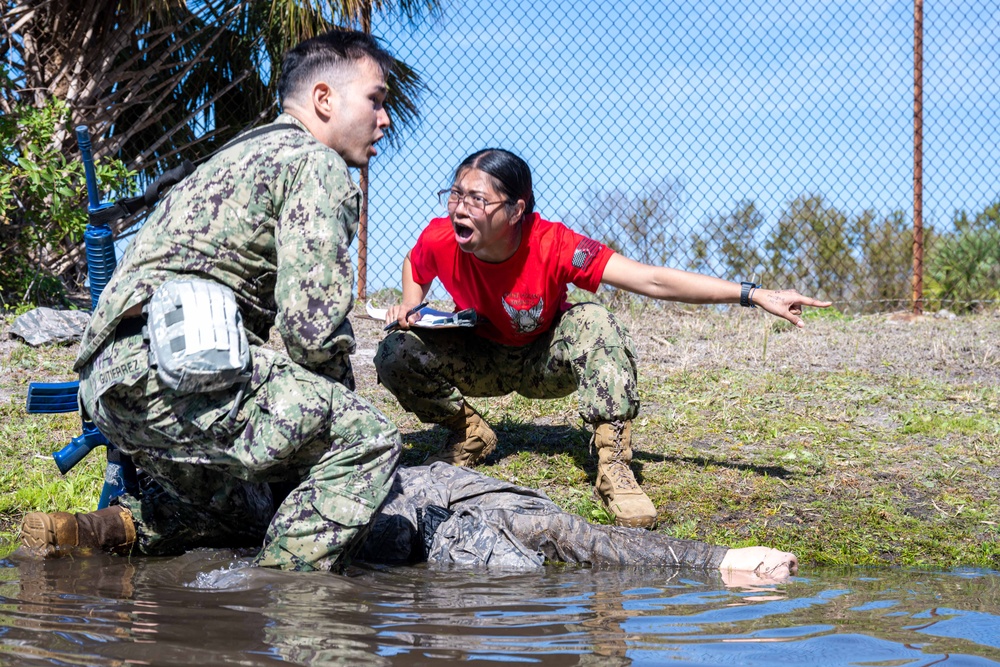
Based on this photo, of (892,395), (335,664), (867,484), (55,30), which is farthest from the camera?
(55,30)

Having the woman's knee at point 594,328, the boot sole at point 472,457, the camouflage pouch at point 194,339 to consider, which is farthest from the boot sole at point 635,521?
the camouflage pouch at point 194,339

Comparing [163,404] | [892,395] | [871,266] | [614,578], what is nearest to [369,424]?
[163,404]

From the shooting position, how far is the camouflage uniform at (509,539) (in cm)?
332

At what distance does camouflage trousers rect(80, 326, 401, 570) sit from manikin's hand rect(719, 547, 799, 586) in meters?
1.18

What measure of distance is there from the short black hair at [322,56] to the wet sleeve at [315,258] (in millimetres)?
386

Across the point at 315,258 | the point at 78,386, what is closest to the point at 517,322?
the point at 315,258

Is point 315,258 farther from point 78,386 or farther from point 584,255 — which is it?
point 584,255

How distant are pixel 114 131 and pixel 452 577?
28.4ft

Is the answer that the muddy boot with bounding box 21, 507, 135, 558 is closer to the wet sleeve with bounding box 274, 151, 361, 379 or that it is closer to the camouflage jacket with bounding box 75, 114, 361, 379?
the camouflage jacket with bounding box 75, 114, 361, 379

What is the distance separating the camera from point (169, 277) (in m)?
2.82

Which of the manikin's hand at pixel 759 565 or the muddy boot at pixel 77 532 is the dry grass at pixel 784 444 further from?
the muddy boot at pixel 77 532

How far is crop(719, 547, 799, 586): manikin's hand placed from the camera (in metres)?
3.13

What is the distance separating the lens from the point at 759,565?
10.3 feet

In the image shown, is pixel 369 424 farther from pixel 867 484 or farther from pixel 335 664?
pixel 867 484
